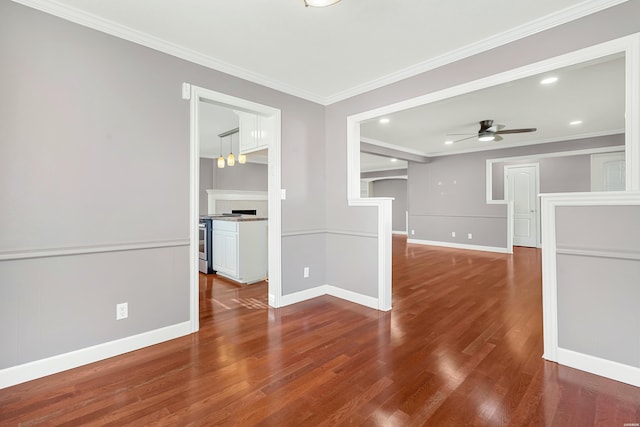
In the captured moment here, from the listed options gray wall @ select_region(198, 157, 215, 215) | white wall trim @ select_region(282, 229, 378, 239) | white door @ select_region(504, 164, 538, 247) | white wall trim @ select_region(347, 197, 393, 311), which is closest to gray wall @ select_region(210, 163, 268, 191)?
gray wall @ select_region(198, 157, 215, 215)

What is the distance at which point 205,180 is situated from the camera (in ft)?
26.8

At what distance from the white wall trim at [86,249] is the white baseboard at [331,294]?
4.69ft

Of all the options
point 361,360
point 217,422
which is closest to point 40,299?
point 217,422

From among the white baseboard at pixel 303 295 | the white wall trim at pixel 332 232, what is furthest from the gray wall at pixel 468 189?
the white baseboard at pixel 303 295

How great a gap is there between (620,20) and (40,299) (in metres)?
4.37

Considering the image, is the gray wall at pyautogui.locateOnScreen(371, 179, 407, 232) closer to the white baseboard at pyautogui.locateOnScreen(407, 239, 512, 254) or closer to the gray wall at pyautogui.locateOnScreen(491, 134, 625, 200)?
the white baseboard at pyautogui.locateOnScreen(407, 239, 512, 254)

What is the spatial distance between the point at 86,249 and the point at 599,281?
368 cm

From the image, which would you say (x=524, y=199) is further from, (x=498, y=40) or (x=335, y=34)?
(x=335, y=34)

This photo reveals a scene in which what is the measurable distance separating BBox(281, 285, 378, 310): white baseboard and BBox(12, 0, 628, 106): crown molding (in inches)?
96.8

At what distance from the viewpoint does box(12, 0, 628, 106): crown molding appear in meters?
1.97

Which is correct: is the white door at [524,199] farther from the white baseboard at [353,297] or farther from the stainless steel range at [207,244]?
the stainless steel range at [207,244]

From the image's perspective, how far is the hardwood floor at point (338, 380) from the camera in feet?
5.13

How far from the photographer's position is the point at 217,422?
151 centimetres

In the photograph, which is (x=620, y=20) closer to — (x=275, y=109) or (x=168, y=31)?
(x=275, y=109)
